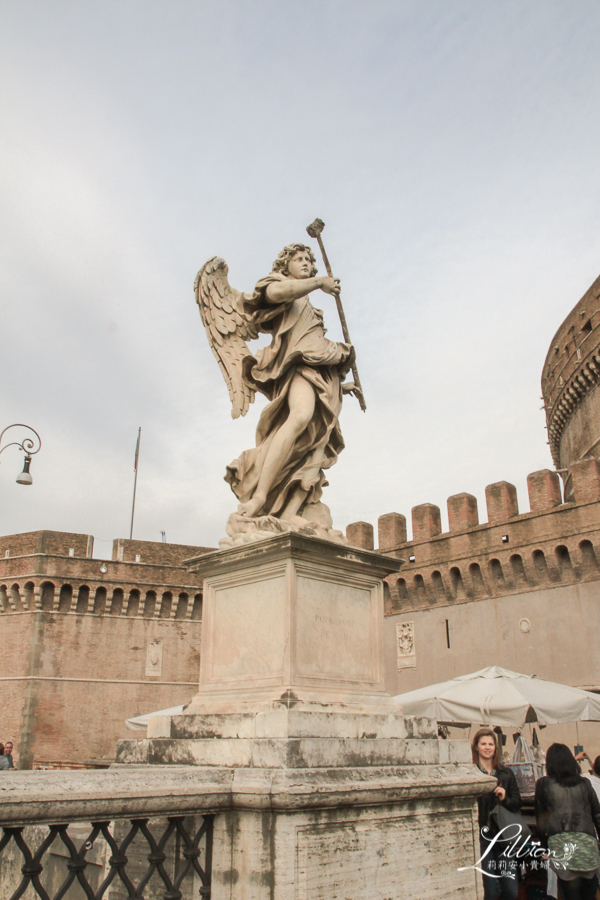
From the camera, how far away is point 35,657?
24500 mm

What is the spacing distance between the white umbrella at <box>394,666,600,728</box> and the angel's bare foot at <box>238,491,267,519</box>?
7736 mm

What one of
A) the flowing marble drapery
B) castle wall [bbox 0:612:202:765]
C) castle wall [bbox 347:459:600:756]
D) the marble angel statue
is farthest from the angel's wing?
castle wall [bbox 0:612:202:765]

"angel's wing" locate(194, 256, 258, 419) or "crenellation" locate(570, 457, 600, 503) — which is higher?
"crenellation" locate(570, 457, 600, 503)

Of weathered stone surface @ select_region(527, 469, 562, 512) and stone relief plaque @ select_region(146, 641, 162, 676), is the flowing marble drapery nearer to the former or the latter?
weathered stone surface @ select_region(527, 469, 562, 512)

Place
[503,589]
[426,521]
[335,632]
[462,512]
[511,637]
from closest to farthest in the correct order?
[335,632]
[511,637]
[503,589]
[462,512]
[426,521]

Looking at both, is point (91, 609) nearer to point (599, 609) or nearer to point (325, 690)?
point (599, 609)

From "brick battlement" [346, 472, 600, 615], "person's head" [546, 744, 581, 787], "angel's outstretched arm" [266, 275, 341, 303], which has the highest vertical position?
"brick battlement" [346, 472, 600, 615]

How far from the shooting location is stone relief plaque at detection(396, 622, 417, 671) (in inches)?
869

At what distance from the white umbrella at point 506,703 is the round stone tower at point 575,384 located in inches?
471

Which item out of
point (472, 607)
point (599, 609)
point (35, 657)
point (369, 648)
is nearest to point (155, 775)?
point (369, 648)

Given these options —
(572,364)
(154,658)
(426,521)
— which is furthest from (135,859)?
(154,658)

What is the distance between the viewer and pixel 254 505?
380 cm

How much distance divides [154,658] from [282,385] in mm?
24474

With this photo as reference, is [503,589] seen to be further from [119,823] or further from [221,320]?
[119,823]
